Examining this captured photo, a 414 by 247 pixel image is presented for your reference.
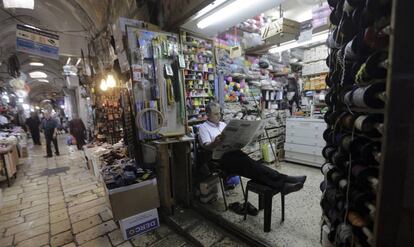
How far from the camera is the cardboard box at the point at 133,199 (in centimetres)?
217

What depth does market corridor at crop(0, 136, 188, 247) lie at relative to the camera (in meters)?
2.21

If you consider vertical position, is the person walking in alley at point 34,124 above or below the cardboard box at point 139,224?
above

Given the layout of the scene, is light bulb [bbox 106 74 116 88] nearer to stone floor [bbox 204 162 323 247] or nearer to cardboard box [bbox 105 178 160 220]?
cardboard box [bbox 105 178 160 220]

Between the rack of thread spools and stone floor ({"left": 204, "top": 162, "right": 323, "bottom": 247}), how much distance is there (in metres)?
0.65

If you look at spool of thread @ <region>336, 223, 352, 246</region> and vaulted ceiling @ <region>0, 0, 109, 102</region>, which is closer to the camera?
spool of thread @ <region>336, 223, 352, 246</region>

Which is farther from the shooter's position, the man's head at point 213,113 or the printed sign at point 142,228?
the man's head at point 213,113

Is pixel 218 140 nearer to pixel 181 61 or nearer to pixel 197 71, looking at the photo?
pixel 181 61

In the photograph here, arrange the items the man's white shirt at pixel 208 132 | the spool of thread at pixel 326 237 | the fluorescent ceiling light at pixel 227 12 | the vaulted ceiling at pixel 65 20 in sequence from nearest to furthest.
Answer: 1. the spool of thread at pixel 326 237
2. the fluorescent ceiling light at pixel 227 12
3. the man's white shirt at pixel 208 132
4. the vaulted ceiling at pixel 65 20

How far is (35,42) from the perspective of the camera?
14.9ft

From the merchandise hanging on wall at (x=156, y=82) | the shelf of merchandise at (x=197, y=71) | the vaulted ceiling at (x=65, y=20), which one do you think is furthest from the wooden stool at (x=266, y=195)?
the vaulted ceiling at (x=65, y=20)

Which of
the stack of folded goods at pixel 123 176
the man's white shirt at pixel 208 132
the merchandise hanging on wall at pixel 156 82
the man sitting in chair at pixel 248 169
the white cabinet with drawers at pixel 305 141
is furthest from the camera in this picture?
the white cabinet with drawers at pixel 305 141

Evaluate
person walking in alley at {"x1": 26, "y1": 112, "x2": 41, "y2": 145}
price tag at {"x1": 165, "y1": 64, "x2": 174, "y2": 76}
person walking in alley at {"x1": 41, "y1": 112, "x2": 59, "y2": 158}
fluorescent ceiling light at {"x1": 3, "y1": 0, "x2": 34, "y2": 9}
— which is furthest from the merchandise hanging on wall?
person walking in alley at {"x1": 26, "y1": 112, "x2": 41, "y2": 145}

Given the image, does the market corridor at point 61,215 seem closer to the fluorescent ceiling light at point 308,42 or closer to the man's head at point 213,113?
the man's head at point 213,113

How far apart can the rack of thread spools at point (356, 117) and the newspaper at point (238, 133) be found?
0.80 metres
